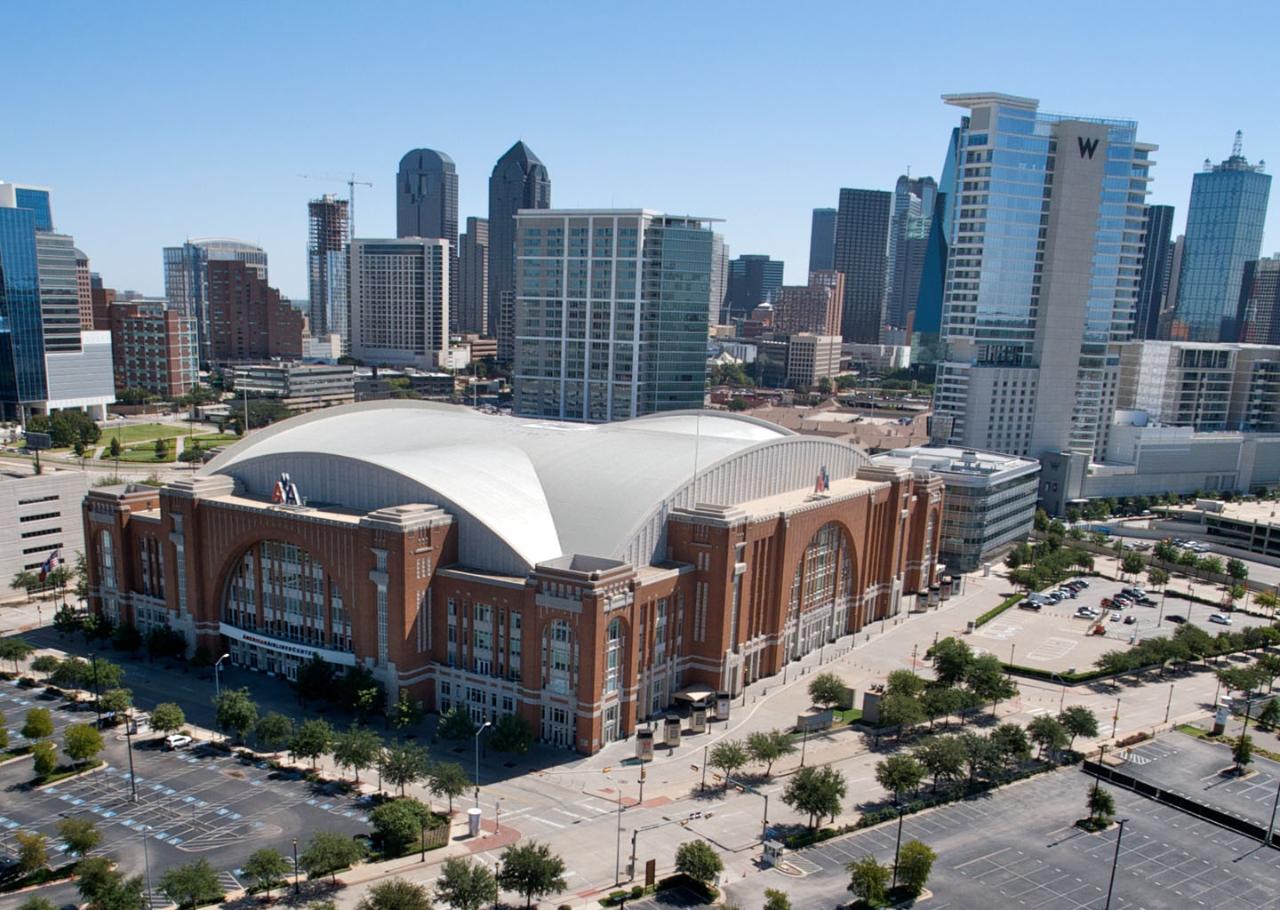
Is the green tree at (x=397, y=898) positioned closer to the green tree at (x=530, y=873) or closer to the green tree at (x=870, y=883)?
the green tree at (x=530, y=873)

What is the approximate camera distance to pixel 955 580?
12556 cm

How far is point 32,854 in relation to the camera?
53.4m

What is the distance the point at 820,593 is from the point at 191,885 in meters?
64.0

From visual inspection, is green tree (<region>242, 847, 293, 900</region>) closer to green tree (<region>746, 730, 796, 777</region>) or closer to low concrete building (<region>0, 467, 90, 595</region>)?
green tree (<region>746, 730, 796, 777</region>)

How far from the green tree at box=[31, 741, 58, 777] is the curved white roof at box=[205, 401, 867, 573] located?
2842cm

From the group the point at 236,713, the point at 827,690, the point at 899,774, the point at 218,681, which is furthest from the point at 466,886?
the point at 218,681

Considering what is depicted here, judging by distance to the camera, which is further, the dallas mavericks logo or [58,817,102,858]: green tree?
the dallas mavericks logo

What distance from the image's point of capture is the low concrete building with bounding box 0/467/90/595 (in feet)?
351

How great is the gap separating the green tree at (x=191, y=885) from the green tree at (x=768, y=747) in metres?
34.4

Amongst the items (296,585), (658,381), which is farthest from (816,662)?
(658,381)

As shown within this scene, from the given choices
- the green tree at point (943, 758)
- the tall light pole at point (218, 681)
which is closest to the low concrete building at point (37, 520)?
the tall light pole at point (218, 681)

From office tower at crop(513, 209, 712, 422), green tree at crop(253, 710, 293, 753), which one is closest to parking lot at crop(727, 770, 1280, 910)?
green tree at crop(253, 710, 293, 753)

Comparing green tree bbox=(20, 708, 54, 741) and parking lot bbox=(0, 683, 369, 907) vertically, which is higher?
green tree bbox=(20, 708, 54, 741)

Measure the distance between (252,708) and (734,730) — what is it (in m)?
36.3
